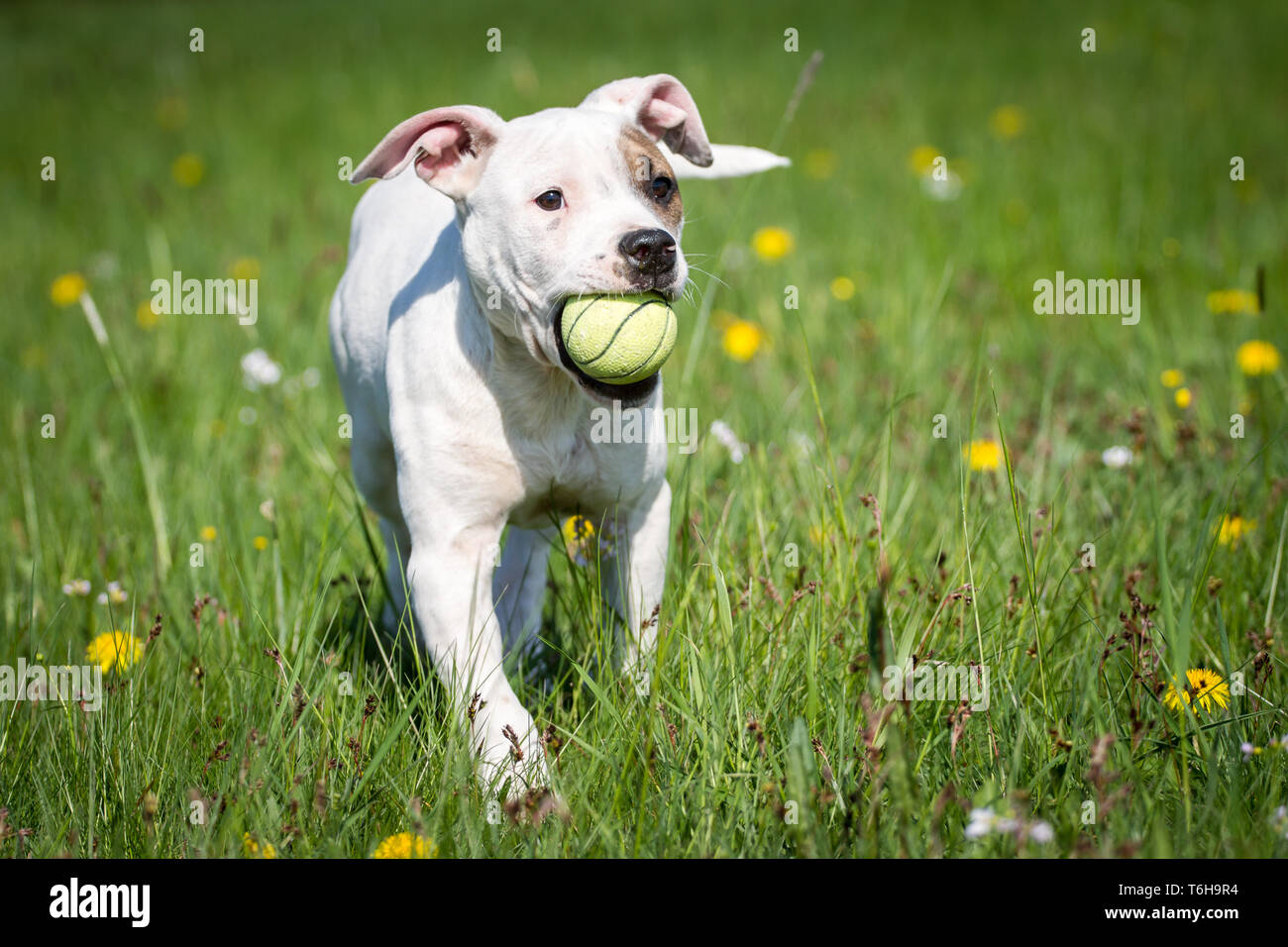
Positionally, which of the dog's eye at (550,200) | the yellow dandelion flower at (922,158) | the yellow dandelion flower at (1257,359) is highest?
the yellow dandelion flower at (922,158)

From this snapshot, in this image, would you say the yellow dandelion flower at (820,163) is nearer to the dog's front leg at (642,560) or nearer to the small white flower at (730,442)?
the small white flower at (730,442)

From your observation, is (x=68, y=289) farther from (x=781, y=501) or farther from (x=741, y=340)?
(x=781, y=501)

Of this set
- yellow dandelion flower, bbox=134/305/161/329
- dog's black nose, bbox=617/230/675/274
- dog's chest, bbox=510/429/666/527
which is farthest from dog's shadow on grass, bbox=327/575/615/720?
yellow dandelion flower, bbox=134/305/161/329

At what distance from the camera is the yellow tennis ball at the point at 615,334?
2.55 metres

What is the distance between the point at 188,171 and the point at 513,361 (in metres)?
6.49

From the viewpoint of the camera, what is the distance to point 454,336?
2879mm

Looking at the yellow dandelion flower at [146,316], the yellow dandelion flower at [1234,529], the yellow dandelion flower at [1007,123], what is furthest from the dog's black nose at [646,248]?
the yellow dandelion flower at [1007,123]

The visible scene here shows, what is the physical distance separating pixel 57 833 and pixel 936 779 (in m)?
1.75

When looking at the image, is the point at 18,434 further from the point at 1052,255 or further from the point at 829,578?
the point at 1052,255

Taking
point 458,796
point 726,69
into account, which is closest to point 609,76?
point 726,69

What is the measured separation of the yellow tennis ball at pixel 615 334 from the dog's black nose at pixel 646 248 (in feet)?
0.23

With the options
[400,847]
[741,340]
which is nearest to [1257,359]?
[741,340]

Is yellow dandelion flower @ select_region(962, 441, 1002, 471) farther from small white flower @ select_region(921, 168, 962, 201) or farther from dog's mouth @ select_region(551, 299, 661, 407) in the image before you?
small white flower @ select_region(921, 168, 962, 201)

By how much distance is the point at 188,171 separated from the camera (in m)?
8.40
